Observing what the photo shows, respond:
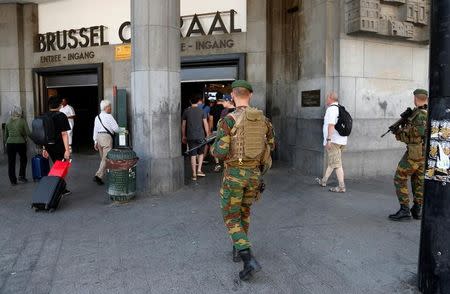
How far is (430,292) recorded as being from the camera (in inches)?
135

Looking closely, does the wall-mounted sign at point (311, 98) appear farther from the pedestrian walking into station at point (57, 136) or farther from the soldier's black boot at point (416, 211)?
the pedestrian walking into station at point (57, 136)

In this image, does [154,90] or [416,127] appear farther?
[154,90]

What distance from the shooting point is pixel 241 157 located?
3.81 m

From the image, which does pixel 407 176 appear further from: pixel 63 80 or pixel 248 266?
pixel 63 80

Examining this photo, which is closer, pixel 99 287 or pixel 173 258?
pixel 99 287

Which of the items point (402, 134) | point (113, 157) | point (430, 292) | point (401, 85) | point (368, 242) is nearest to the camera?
point (430, 292)

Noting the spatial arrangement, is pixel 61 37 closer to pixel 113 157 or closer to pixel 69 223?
pixel 113 157

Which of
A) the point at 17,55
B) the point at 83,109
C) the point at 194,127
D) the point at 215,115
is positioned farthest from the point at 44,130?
the point at 83,109

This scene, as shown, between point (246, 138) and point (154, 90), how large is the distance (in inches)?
156

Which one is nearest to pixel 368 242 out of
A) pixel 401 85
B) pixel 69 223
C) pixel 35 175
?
pixel 69 223

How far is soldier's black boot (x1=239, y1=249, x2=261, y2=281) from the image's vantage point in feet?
12.4

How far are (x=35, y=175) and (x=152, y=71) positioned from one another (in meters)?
3.12

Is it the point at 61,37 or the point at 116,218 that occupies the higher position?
the point at 61,37

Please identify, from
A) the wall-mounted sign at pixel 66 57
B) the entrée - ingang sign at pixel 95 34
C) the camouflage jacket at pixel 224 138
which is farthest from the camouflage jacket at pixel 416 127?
the wall-mounted sign at pixel 66 57
